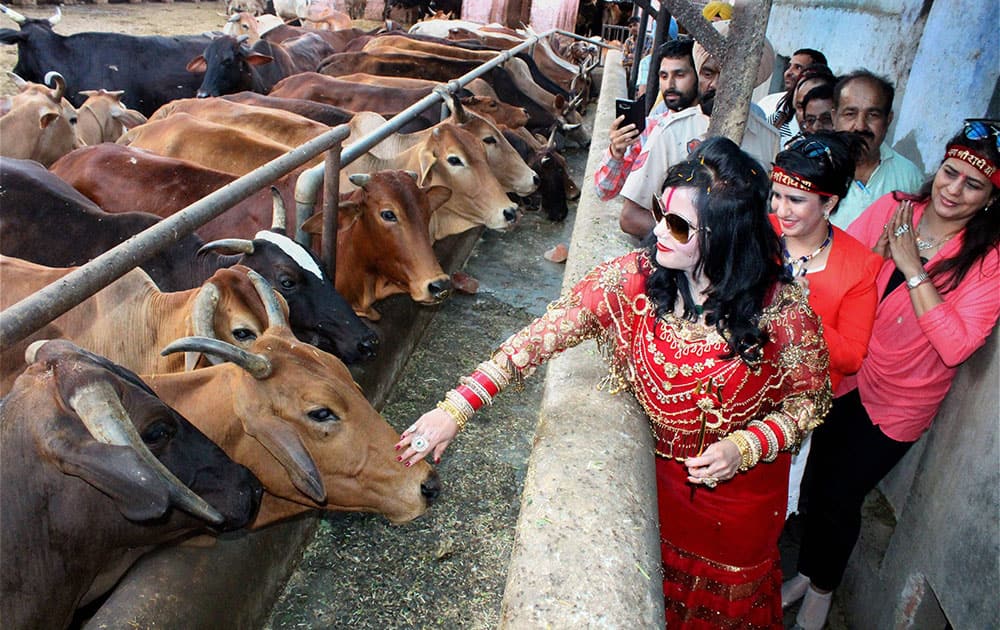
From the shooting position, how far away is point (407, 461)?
2.33 m

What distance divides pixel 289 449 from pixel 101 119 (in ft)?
21.4

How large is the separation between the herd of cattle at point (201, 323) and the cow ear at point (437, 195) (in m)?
0.02

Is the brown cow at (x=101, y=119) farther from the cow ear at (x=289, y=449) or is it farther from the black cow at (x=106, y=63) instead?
the cow ear at (x=289, y=449)

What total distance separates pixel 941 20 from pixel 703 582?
12.2 ft

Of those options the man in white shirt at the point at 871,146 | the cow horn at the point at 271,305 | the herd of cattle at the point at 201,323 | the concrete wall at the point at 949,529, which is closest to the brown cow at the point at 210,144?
the herd of cattle at the point at 201,323

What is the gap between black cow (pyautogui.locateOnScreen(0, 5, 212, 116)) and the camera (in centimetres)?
930

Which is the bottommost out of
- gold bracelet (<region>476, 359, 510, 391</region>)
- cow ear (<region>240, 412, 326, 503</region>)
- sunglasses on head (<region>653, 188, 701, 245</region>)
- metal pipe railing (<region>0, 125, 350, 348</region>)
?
cow ear (<region>240, 412, 326, 503</region>)

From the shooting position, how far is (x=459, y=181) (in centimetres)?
573

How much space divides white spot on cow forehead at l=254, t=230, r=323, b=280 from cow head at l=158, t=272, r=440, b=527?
2.95 ft

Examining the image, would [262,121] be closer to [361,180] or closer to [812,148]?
[361,180]

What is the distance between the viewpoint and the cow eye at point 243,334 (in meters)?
→ 2.94

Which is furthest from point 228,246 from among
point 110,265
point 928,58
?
point 928,58

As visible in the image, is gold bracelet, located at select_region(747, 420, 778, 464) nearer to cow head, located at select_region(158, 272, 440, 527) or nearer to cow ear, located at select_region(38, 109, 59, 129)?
cow head, located at select_region(158, 272, 440, 527)

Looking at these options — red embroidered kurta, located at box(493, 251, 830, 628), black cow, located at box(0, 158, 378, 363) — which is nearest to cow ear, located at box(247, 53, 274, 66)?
black cow, located at box(0, 158, 378, 363)
